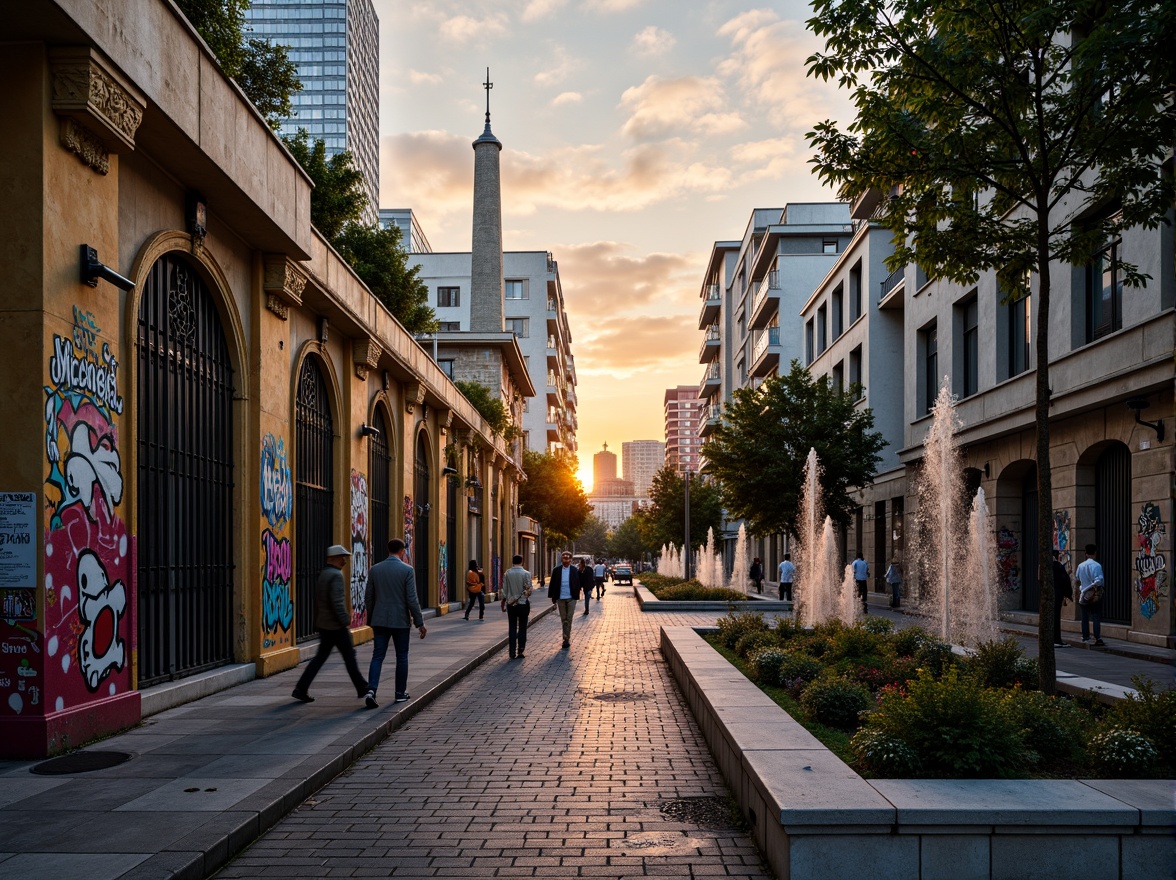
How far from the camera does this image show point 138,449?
996 cm

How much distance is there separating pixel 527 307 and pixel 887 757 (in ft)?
223

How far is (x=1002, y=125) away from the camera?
910 centimetres

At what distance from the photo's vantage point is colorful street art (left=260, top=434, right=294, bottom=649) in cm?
1291

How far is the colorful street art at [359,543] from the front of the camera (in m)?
17.6

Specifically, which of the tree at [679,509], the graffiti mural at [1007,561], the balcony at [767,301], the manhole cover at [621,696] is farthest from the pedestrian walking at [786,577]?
the tree at [679,509]

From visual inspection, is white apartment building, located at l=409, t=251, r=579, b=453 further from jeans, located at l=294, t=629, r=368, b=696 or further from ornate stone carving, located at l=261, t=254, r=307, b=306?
jeans, located at l=294, t=629, r=368, b=696

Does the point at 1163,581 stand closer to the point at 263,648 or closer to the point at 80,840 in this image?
the point at 263,648

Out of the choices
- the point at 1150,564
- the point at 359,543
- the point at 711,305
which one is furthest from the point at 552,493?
the point at 1150,564

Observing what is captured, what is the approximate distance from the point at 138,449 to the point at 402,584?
9.94 feet

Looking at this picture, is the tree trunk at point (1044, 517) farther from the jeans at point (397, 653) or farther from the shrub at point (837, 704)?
the jeans at point (397, 653)

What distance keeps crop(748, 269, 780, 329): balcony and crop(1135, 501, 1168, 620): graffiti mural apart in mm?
37977

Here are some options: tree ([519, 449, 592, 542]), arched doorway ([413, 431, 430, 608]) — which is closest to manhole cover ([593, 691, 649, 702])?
arched doorway ([413, 431, 430, 608])

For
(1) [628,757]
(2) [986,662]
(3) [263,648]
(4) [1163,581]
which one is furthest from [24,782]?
(4) [1163,581]

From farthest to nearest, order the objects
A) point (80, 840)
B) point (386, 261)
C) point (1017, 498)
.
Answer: point (386, 261) → point (1017, 498) → point (80, 840)
